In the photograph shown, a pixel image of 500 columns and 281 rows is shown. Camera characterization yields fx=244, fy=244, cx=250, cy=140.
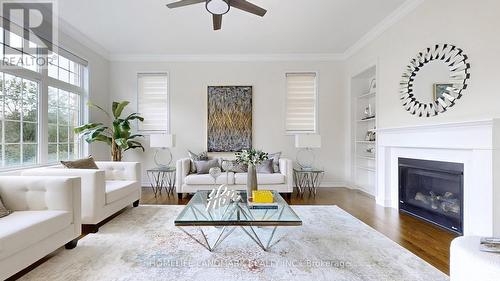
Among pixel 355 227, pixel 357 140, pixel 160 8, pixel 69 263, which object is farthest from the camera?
pixel 357 140

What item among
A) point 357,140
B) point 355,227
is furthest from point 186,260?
point 357,140

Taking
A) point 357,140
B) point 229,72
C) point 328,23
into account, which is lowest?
point 357,140

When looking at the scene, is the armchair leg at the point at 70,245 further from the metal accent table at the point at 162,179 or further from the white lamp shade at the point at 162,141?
the metal accent table at the point at 162,179

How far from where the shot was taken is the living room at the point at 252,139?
6.97 feet

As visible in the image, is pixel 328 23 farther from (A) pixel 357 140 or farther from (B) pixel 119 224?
(B) pixel 119 224

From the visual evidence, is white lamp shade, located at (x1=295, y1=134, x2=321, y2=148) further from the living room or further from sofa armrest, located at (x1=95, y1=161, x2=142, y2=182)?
sofa armrest, located at (x1=95, y1=161, x2=142, y2=182)

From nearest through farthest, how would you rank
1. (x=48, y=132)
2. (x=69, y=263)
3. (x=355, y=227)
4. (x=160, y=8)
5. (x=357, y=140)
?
(x=69, y=263) → (x=355, y=227) → (x=160, y=8) → (x=48, y=132) → (x=357, y=140)

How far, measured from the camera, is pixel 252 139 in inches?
209

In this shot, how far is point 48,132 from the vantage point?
3.82 meters

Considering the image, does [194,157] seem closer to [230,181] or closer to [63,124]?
[230,181]

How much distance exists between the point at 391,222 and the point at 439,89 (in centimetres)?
174

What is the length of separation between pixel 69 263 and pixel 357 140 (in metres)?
4.97

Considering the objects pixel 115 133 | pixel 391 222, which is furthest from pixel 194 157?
pixel 391 222

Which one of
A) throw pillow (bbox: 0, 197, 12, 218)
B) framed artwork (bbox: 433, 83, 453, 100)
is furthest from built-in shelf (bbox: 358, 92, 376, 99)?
throw pillow (bbox: 0, 197, 12, 218)
